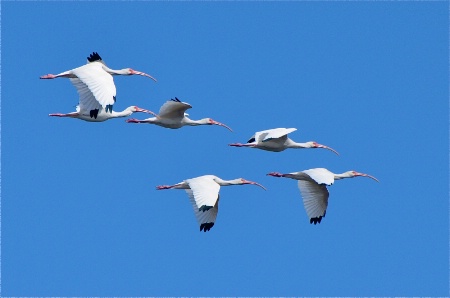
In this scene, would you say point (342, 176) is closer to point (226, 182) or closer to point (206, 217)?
point (226, 182)

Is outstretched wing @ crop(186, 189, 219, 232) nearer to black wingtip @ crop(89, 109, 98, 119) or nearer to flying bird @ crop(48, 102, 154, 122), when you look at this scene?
flying bird @ crop(48, 102, 154, 122)

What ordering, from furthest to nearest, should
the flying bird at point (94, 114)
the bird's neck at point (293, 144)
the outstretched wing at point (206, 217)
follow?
the bird's neck at point (293, 144) → the outstretched wing at point (206, 217) → the flying bird at point (94, 114)

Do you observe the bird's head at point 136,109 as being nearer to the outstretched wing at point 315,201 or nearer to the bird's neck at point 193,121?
the bird's neck at point 193,121

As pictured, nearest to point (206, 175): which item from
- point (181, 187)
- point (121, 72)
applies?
point (181, 187)

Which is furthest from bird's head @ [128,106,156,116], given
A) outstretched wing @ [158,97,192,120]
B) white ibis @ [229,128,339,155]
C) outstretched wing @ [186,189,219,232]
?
outstretched wing @ [186,189,219,232]

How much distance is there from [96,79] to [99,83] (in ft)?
0.76

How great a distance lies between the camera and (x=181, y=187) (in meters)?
45.9

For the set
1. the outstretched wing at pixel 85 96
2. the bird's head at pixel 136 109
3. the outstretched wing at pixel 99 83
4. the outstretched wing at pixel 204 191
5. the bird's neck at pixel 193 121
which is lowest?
the outstretched wing at pixel 204 191

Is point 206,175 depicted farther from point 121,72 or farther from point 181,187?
point 121,72

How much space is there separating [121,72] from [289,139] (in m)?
4.85

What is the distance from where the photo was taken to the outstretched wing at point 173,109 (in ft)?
149

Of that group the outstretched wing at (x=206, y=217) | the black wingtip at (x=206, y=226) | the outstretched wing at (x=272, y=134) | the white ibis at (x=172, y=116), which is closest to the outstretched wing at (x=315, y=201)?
the outstretched wing at (x=272, y=134)

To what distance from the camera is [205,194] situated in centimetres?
4344

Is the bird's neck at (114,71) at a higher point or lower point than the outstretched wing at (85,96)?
higher
